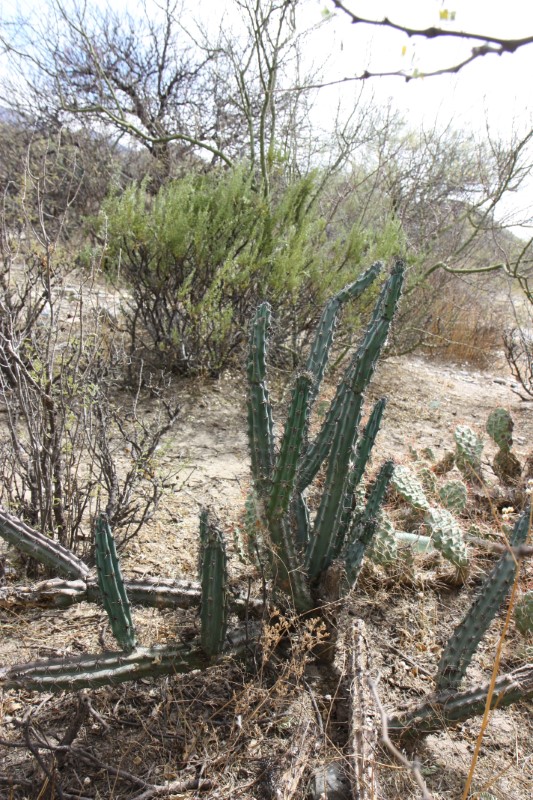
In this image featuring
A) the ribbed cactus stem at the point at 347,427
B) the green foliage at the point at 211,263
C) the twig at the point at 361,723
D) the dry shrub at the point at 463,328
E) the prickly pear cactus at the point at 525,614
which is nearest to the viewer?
the twig at the point at 361,723

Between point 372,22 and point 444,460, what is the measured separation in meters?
3.50

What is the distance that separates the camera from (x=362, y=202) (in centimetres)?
734

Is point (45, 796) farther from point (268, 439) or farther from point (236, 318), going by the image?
point (236, 318)

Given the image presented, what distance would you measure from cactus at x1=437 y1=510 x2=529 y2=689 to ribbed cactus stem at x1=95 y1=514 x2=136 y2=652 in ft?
3.41

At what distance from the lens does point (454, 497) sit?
3137mm

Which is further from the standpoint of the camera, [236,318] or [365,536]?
[236,318]

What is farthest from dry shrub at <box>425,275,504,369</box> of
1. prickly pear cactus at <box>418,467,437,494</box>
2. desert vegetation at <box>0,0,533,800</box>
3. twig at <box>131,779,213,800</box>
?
twig at <box>131,779,213,800</box>

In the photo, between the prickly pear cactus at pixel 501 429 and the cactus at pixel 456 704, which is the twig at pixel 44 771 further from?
the prickly pear cactus at pixel 501 429

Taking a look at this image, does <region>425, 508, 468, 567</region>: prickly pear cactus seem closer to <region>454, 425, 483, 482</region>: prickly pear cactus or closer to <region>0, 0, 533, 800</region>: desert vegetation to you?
<region>0, 0, 533, 800</region>: desert vegetation

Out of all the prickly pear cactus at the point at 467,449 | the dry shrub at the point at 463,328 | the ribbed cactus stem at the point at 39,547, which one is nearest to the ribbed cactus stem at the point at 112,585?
the ribbed cactus stem at the point at 39,547

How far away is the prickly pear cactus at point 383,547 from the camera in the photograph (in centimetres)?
253

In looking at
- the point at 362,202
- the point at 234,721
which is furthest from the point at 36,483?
the point at 362,202

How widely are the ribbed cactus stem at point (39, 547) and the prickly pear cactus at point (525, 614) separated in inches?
71.1

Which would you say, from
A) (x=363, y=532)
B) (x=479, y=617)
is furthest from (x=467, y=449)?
(x=479, y=617)
